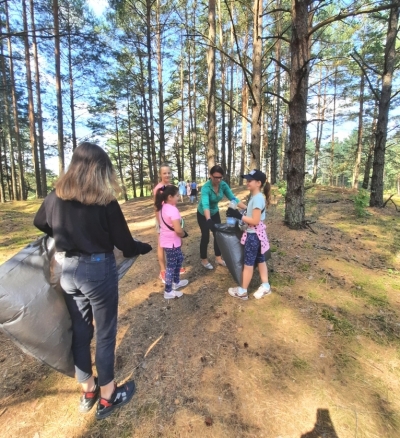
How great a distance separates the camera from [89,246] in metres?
1.76

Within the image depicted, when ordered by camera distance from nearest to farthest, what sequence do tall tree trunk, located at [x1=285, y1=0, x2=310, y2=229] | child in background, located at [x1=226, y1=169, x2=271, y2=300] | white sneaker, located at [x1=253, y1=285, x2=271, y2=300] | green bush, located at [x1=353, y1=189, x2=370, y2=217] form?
child in background, located at [x1=226, y1=169, x2=271, y2=300] < white sneaker, located at [x1=253, y1=285, x2=271, y2=300] < tall tree trunk, located at [x1=285, y1=0, x2=310, y2=229] < green bush, located at [x1=353, y1=189, x2=370, y2=217]

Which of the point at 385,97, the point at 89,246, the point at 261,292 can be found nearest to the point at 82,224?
the point at 89,246

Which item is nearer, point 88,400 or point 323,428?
point 323,428

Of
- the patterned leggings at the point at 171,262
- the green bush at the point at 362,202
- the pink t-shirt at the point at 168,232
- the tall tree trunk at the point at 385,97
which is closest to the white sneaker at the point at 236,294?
the patterned leggings at the point at 171,262

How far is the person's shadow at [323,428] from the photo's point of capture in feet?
5.88

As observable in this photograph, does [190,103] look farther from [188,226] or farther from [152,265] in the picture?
[152,265]

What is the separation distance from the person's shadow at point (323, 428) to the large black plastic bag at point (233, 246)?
167 cm

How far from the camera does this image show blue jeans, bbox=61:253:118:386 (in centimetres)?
178

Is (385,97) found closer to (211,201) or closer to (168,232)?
(211,201)

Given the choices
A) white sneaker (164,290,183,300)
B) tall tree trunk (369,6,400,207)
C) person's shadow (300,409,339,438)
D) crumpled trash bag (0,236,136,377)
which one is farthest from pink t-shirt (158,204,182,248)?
tall tree trunk (369,6,400,207)

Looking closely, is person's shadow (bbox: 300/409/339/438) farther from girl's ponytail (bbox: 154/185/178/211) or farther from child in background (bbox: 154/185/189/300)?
girl's ponytail (bbox: 154/185/178/211)

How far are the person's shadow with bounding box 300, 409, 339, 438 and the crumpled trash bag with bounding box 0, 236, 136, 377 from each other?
194 cm

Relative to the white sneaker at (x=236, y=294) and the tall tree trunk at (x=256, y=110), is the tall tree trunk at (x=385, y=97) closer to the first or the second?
the tall tree trunk at (x=256, y=110)

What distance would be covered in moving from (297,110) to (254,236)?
10.3 feet
